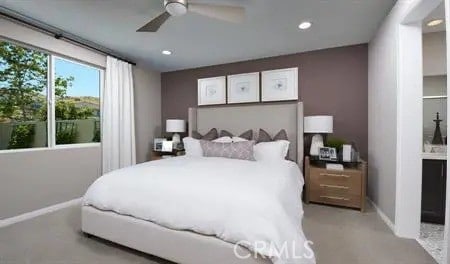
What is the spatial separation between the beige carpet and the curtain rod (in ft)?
7.46

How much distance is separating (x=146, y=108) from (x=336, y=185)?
3.70 metres

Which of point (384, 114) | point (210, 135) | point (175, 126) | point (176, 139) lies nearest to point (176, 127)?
point (175, 126)

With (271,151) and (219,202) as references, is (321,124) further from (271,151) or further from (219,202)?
(219,202)

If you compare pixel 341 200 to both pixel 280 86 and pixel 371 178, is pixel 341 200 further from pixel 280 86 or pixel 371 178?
pixel 280 86

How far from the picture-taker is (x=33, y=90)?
283 centimetres

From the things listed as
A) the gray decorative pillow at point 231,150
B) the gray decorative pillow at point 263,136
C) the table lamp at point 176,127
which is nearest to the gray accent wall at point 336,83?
the gray decorative pillow at point 263,136

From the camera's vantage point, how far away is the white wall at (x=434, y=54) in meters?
2.79

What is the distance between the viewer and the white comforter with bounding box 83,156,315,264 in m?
1.38

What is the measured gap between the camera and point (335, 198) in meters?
2.94

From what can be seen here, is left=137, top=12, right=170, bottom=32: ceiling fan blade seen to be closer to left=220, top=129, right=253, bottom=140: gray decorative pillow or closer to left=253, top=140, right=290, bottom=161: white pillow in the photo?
left=253, top=140, right=290, bottom=161: white pillow

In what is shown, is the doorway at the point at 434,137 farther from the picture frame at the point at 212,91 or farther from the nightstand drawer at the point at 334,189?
the picture frame at the point at 212,91

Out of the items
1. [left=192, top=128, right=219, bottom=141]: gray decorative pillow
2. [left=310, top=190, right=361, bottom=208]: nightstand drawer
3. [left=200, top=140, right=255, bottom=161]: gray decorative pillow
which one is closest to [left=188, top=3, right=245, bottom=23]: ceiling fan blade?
[left=200, top=140, right=255, bottom=161]: gray decorative pillow

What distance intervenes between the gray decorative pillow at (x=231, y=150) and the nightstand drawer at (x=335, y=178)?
0.91 m

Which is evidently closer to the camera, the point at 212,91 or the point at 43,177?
the point at 43,177
